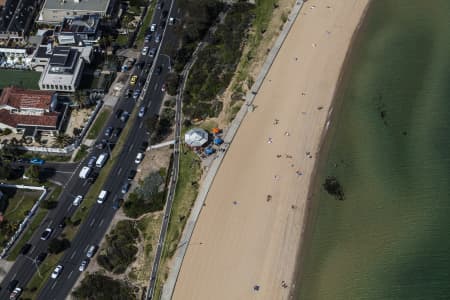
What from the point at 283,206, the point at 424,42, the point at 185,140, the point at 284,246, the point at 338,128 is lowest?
the point at 284,246

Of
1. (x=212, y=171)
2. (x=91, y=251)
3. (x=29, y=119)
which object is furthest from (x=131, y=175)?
(x=29, y=119)

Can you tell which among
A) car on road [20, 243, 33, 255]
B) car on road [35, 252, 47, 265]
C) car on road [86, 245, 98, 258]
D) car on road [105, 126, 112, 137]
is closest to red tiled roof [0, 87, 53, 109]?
car on road [105, 126, 112, 137]

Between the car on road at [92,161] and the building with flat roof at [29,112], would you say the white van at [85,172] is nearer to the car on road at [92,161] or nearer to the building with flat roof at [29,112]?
the car on road at [92,161]

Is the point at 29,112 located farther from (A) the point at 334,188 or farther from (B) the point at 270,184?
(A) the point at 334,188

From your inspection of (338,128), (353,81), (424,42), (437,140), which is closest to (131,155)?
(338,128)

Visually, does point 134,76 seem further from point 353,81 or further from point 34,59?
point 353,81

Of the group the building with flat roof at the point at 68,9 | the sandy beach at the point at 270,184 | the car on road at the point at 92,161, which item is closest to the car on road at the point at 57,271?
the sandy beach at the point at 270,184
